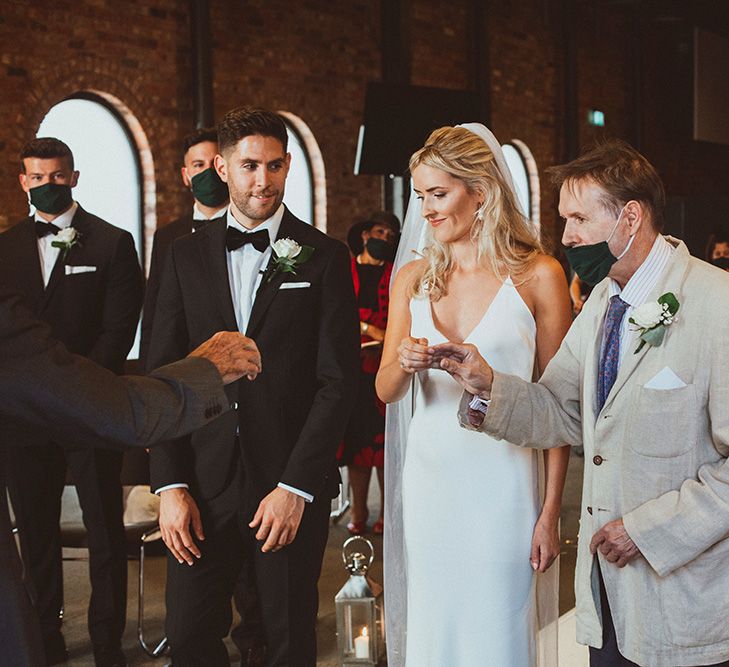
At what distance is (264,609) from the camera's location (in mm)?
2879

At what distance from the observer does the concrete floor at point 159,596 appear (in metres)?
4.42

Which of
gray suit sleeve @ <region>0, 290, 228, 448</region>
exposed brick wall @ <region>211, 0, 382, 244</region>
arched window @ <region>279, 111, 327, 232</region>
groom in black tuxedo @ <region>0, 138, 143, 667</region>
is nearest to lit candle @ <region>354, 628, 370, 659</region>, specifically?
groom in black tuxedo @ <region>0, 138, 143, 667</region>

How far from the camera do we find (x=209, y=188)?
4.56 m

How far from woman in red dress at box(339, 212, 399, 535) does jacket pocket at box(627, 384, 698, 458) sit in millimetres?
3935

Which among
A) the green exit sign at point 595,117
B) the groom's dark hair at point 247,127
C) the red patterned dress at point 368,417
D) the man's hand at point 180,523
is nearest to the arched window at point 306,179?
the red patterned dress at point 368,417

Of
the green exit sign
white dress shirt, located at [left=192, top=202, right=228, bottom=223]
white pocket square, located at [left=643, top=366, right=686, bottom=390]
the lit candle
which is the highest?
the green exit sign

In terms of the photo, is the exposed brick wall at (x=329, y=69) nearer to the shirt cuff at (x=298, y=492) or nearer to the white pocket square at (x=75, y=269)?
the shirt cuff at (x=298, y=492)

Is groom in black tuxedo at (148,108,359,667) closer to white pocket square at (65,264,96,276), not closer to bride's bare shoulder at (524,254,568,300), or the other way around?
bride's bare shoulder at (524,254,568,300)

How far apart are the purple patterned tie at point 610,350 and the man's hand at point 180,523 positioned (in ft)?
3.68

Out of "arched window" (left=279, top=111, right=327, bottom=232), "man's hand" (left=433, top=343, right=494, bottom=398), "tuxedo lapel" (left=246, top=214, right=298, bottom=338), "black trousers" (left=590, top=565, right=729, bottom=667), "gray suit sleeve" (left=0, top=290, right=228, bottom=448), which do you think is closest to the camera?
"gray suit sleeve" (left=0, top=290, right=228, bottom=448)

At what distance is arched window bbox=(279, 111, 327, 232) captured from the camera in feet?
33.0

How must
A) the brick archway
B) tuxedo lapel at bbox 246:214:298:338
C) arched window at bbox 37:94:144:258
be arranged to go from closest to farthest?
tuxedo lapel at bbox 246:214:298:338 → the brick archway → arched window at bbox 37:94:144:258

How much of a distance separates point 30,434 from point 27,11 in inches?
246

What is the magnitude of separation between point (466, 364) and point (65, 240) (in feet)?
7.25
